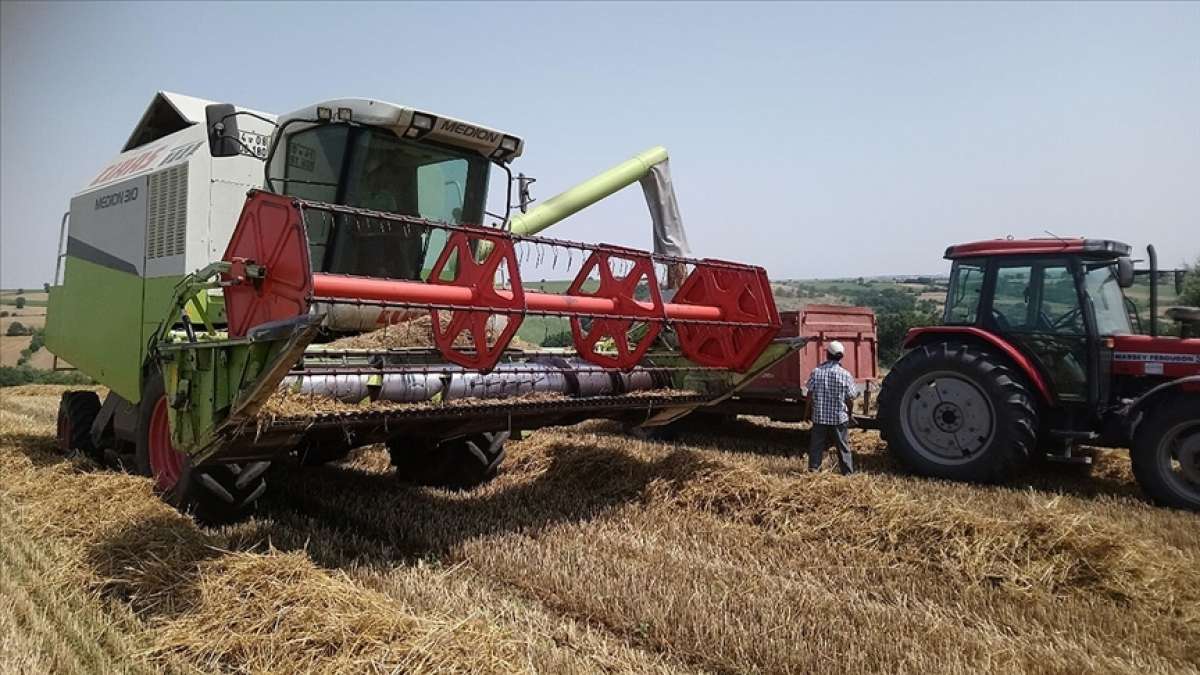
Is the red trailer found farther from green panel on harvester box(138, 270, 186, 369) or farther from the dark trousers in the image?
green panel on harvester box(138, 270, 186, 369)

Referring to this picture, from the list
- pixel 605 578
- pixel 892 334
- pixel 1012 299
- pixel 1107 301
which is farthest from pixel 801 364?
pixel 892 334

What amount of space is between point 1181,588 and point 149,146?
6.68m

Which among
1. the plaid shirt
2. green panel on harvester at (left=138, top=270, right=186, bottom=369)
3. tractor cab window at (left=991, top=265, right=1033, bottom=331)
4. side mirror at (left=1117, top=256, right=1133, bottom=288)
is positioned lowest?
the plaid shirt

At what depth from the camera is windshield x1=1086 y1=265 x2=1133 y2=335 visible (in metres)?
5.68

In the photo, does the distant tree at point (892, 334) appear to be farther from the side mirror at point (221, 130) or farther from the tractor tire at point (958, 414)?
the side mirror at point (221, 130)

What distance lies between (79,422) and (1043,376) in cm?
699

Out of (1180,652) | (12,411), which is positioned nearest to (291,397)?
(1180,652)

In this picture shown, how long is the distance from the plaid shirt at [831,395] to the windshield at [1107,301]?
175 cm

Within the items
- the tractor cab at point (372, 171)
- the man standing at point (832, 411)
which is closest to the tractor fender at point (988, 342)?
the man standing at point (832, 411)

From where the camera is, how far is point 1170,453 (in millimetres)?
5102

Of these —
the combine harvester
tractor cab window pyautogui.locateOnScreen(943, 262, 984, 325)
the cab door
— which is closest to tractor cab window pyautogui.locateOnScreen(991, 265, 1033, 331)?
the cab door

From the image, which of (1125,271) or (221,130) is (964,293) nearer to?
(1125,271)

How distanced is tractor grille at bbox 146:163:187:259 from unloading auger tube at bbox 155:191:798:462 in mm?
999

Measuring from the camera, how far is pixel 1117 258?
5.65m
